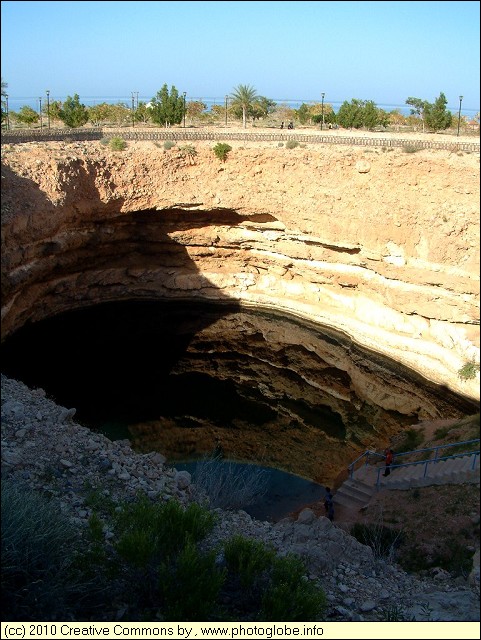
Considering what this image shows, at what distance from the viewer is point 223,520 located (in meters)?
13.8

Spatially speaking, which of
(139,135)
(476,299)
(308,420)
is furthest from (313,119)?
(308,420)

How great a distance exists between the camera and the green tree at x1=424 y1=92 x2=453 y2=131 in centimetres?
3691

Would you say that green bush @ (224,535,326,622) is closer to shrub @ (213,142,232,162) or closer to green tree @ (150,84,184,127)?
shrub @ (213,142,232,162)

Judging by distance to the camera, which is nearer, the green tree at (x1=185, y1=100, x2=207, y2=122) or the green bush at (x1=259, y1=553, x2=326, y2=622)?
the green bush at (x1=259, y1=553, x2=326, y2=622)

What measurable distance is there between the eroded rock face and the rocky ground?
7.28m

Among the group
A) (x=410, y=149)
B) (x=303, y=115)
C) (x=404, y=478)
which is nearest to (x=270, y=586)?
(x=404, y=478)

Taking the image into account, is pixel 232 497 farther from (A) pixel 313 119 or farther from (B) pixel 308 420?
(A) pixel 313 119

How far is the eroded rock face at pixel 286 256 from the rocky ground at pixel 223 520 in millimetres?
7276

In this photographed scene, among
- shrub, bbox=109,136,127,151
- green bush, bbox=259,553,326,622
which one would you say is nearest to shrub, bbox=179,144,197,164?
shrub, bbox=109,136,127,151

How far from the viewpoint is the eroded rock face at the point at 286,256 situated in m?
24.6

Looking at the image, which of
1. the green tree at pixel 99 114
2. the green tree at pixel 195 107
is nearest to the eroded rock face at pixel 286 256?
the green tree at pixel 99 114

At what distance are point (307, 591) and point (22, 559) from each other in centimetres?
440

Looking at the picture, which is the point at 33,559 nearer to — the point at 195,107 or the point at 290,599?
the point at 290,599

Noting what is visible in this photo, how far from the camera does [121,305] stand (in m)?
32.1
